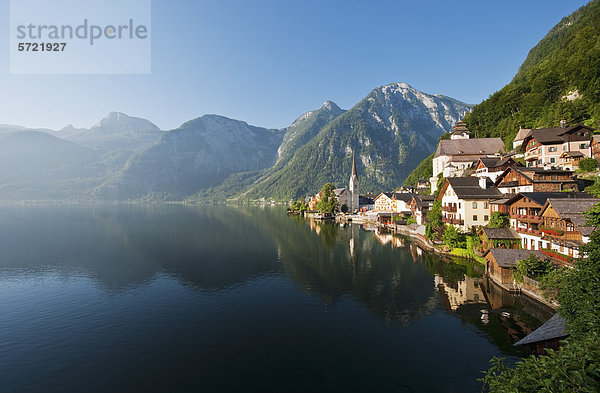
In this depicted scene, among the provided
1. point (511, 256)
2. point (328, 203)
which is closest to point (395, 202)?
point (328, 203)

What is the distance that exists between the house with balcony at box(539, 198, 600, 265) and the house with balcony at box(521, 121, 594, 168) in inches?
1413

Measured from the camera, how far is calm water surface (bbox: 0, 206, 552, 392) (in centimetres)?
2356

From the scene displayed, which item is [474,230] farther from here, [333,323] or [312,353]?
[312,353]

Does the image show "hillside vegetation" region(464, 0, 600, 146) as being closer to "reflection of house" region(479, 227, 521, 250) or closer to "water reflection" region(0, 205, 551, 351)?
"reflection of house" region(479, 227, 521, 250)

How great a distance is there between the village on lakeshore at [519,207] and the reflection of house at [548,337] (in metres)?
9.31

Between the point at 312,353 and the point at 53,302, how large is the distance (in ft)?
125

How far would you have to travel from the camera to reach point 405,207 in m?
125

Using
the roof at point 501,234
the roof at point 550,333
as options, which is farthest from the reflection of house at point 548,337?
the roof at point 501,234

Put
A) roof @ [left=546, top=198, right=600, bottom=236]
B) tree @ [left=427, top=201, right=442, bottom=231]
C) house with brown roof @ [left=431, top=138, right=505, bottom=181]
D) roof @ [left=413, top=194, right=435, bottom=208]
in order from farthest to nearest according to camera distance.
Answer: house with brown roof @ [left=431, top=138, right=505, bottom=181]
roof @ [left=413, top=194, right=435, bottom=208]
tree @ [left=427, top=201, right=442, bottom=231]
roof @ [left=546, top=198, right=600, bottom=236]

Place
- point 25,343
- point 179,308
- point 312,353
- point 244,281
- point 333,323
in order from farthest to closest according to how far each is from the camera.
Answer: point 244,281 < point 179,308 < point 333,323 < point 25,343 < point 312,353

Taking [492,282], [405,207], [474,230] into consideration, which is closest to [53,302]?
[492,282]

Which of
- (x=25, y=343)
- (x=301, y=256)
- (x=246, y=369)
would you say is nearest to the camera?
(x=246, y=369)

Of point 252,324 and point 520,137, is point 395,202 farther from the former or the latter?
point 252,324

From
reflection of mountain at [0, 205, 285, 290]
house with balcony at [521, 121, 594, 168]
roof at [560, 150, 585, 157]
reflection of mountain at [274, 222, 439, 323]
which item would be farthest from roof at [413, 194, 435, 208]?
reflection of mountain at [0, 205, 285, 290]
